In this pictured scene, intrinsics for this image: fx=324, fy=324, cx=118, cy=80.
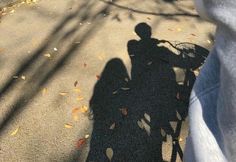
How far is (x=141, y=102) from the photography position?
15.2ft

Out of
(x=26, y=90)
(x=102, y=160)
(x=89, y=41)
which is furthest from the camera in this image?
(x=89, y=41)

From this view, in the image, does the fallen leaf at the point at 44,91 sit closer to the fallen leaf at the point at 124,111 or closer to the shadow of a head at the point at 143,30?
the fallen leaf at the point at 124,111

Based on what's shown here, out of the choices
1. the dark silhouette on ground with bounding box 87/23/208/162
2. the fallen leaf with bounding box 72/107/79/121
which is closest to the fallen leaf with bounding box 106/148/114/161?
the dark silhouette on ground with bounding box 87/23/208/162

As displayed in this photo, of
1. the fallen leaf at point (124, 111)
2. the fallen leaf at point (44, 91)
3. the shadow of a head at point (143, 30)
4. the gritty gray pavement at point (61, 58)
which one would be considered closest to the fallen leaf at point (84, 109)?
the gritty gray pavement at point (61, 58)

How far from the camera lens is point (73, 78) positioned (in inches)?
200

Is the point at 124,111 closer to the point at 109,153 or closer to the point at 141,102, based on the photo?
the point at 141,102

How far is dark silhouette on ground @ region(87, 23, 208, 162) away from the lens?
3998mm

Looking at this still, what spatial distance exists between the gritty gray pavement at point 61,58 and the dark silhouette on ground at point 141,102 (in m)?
0.15

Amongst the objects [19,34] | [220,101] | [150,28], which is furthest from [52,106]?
[220,101]

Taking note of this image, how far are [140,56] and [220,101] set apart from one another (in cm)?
472

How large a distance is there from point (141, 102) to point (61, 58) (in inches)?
67.9

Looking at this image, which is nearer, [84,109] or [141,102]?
[84,109]

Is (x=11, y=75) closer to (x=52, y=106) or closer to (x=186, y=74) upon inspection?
(x=52, y=106)

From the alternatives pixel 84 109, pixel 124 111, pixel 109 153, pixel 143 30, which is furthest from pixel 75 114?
pixel 143 30
